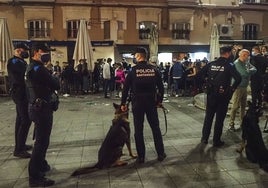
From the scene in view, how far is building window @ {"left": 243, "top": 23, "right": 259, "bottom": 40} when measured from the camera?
24609mm

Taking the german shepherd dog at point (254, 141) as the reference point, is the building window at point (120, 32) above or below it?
above

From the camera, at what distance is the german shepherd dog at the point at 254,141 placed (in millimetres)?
5004

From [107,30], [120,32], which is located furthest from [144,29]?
[107,30]

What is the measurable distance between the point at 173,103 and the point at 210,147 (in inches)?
244

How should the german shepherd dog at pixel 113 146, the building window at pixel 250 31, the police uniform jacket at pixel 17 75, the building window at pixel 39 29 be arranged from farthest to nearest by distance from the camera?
the building window at pixel 250 31 < the building window at pixel 39 29 < the police uniform jacket at pixel 17 75 < the german shepherd dog at pixel 113 146

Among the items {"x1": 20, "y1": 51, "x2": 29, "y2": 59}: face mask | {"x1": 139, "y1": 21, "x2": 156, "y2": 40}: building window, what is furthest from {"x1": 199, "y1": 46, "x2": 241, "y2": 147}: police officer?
{"x1": 139, "y1": 21, "x2": 156, "y2": 40}: building window

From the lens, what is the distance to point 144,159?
17.7ft

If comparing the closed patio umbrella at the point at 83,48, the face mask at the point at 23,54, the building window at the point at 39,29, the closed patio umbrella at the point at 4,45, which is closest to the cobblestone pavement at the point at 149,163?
the face mask at the point at 23,54

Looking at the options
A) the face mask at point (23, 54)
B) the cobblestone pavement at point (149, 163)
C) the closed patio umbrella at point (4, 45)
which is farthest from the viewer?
the closed patio umbrella at point (4, 45)

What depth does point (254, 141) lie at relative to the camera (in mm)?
5117

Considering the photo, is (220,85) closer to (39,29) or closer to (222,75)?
(222,75)

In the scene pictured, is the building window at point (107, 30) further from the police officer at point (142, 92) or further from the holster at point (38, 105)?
the holster at point (38, 105)

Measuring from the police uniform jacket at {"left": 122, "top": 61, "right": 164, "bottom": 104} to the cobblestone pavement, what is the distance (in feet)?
3.60

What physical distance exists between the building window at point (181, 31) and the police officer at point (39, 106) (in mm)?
19891
